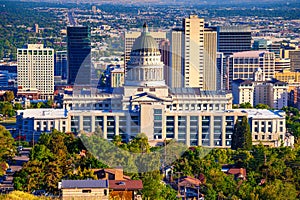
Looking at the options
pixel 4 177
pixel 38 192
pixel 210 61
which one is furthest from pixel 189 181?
pixel 210 61

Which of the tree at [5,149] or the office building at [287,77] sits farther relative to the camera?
the office building at [287,77]

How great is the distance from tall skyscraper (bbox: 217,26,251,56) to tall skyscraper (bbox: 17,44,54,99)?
10748mm

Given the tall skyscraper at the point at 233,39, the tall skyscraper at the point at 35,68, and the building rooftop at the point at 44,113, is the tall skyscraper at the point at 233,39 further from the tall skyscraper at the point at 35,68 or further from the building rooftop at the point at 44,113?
the building rooftop at the point at 44,113

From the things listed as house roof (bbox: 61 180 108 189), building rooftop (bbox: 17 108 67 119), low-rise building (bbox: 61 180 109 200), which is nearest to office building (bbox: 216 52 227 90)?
building rooftop (bbox: 17 108 67 119)

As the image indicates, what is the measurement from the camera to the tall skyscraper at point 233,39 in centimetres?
6901

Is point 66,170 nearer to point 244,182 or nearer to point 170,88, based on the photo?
point 244,182

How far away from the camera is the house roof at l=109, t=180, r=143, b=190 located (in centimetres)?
2473

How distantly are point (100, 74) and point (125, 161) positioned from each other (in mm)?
26117

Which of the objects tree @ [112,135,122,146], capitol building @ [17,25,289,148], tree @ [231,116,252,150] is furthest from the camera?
capitol building @ [17,25,289,148]

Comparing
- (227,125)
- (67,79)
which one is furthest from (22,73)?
(227,125)

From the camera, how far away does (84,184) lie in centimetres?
2341

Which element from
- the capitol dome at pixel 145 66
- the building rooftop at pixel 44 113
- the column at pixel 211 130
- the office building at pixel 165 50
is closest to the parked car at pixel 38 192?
the building rooftop at pixel 44 113

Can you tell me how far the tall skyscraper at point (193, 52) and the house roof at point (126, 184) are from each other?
25.7 metres

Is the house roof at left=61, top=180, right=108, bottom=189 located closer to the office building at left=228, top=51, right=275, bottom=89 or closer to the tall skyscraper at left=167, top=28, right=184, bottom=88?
the tall skyscraper at left=167, top=28, right=184, bottom=88
